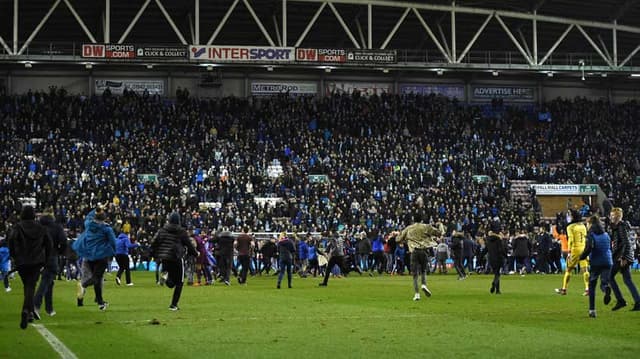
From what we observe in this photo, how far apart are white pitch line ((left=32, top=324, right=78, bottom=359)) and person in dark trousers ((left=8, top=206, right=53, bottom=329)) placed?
288 millimetres

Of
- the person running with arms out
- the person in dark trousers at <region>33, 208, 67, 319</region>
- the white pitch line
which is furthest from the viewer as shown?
the person running with arms out

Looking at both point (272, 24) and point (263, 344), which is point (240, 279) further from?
point (272, 24)

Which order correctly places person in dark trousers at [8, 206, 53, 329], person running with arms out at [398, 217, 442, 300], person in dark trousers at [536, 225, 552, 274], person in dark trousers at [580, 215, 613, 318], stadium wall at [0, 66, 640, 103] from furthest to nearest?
stadium wall at [0, 66, 640, 103]
person in dark trousers at [536, 225, 552, 274]
person running with arms out at [398, 217, 442, 300]
person in dark trousers at [580, 215, 613, 318]
person in dark trousers at [8, 206, 53, 329]

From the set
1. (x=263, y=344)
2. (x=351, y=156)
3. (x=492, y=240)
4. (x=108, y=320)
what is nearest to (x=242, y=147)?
(x=351, y=156)

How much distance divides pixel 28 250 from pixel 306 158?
134 feet

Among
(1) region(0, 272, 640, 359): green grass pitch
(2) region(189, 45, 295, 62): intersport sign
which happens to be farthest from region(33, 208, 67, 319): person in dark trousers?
(2) region(189, 45, 295, 62): intersport sign

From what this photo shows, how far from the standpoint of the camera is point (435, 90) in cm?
6488

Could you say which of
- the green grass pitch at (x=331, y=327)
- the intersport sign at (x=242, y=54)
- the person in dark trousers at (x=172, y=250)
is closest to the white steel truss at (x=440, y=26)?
the intersport sign at (x=242, y=54)

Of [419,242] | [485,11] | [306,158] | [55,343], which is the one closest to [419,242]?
[419,242]

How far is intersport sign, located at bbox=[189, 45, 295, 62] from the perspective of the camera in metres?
52.9

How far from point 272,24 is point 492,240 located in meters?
36.2

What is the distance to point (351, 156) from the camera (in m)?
55.7

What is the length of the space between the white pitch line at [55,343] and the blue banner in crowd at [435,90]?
167 ft

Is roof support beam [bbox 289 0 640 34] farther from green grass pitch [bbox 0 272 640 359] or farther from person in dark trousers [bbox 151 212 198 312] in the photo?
person in dark trousers [bbox 151 212 198 312]
